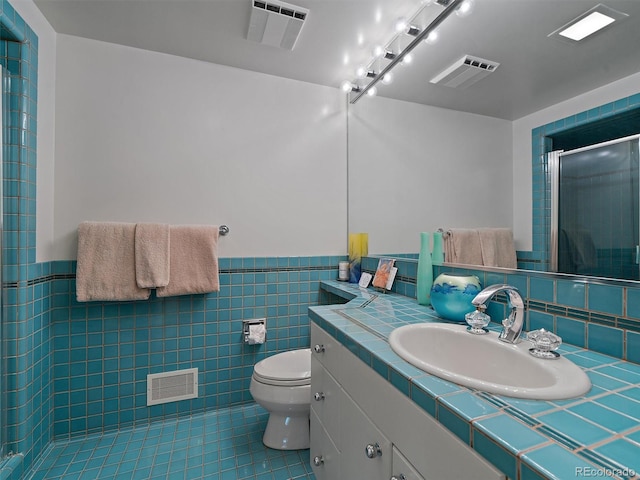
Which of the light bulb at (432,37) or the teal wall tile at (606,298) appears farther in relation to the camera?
the light bulb at (432,37)

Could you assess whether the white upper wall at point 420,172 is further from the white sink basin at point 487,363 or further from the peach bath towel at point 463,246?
the white sink basin at point 487,363

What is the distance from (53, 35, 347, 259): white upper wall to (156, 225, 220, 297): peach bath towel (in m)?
0.11

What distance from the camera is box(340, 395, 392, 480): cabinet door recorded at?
815 mm

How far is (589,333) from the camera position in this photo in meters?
0.87

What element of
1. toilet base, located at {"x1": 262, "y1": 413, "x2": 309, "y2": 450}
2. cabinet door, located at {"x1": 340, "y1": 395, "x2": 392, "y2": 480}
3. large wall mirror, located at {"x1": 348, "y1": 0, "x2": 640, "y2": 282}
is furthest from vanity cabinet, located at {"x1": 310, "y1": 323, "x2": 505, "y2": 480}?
large wall mirror, located at {"x1": 348, "y1": 0, "x2": 640, "y2": 282}

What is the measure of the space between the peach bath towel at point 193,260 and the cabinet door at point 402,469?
1.38 metres

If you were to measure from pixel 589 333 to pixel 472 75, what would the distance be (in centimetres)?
106

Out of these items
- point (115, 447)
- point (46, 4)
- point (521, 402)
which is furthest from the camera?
point (115, 447)

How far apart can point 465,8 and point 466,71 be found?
258mm

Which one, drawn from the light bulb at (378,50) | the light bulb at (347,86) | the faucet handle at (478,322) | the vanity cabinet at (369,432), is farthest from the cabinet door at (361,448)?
the light bulb at (347,86)

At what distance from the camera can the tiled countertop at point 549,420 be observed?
0.44 m

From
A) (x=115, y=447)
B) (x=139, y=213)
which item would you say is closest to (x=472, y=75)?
(x=139, y=213)

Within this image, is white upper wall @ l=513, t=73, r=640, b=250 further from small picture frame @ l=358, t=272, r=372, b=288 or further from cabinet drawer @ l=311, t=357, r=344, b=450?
small picture frame @ l=358, t=272, r=372, b=288

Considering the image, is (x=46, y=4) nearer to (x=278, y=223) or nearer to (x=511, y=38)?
(x=278, y=223)
